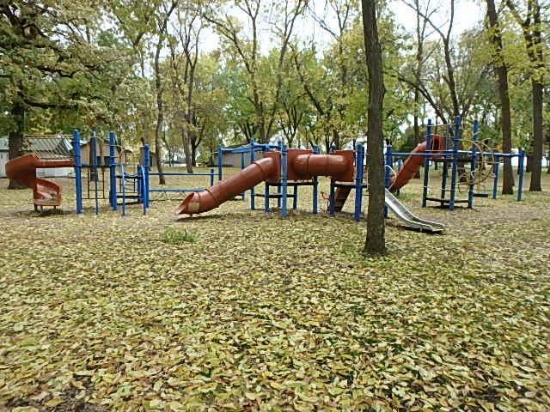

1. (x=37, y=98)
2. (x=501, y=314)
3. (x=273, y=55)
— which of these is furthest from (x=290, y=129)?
(x=501, y=314)

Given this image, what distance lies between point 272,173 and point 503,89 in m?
10.1

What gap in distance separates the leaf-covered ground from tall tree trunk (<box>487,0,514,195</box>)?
865 cm

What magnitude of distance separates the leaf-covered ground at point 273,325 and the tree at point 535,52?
8.53 m

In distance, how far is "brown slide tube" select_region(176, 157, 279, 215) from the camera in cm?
878

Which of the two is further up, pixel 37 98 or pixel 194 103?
pixel 194 103

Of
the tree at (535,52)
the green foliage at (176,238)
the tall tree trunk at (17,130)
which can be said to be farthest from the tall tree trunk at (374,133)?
the tall tree trunk at (17,130)

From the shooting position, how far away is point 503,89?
1364 centimetres

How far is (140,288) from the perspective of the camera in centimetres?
424

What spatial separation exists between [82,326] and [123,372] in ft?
3.10

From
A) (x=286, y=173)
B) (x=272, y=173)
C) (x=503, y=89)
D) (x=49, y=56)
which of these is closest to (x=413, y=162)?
(x=503, y=89)

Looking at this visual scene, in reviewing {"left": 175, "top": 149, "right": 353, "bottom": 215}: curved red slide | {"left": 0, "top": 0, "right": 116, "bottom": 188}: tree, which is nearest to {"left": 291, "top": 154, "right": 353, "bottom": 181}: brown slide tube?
{"left": 175, "top": 149, "right": 353, "bottom": 215}: curved red slide

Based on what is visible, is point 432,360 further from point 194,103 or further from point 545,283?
point 194,103

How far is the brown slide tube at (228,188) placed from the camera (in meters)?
8.78

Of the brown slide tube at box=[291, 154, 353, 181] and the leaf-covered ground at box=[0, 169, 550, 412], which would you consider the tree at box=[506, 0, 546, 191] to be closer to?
the brown slide tube at box=[291, 154, 353, 181]
